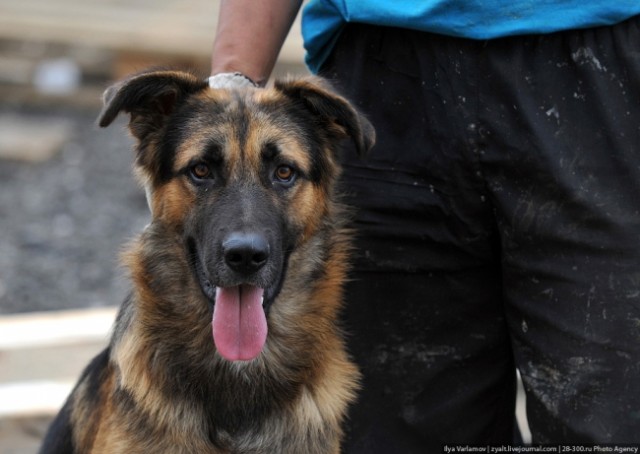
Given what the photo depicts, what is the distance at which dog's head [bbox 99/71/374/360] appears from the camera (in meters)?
3.04

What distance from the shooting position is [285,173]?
3285mm

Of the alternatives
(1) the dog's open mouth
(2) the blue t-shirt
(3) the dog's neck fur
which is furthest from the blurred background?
(1) the dog's open mouth

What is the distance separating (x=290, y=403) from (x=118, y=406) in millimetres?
551

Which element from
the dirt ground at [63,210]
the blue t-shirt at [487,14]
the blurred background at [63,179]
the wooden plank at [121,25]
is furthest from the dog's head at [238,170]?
the wooden plank at [121,25]

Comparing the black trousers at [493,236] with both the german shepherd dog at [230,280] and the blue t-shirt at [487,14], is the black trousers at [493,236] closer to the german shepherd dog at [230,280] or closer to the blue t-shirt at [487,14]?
the blue t-shirt at [487,14]

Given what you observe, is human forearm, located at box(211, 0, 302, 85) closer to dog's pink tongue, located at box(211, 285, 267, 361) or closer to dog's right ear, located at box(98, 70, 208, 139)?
dog's right ear, located at box(98, 70, 208, 139)

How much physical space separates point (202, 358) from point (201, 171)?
0.60 meters

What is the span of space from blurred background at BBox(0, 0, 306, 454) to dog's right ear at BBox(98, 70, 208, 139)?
64 cm

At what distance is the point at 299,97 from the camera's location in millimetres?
3445

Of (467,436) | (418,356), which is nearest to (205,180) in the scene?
(418,356)

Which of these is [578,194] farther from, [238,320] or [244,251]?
[238,320]

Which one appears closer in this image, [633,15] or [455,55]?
[633,15]

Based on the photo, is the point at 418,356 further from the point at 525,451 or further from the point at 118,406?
the point at 118,406

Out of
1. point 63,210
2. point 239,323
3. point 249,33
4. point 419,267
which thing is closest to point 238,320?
point 239,323
